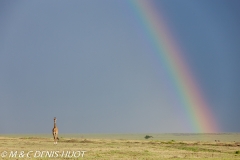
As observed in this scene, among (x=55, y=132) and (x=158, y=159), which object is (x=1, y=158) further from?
(x=55, y=132)

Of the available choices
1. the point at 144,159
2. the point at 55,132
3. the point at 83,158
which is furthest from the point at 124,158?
the point at 55,132

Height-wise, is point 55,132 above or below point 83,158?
above

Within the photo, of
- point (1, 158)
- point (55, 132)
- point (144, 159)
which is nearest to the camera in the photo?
point (1, 158)

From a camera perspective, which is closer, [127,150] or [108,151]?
[108,151]

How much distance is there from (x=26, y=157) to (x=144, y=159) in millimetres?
10546

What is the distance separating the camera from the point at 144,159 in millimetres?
34312

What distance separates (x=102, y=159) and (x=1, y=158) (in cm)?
854

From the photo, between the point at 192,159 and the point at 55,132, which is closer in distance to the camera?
the point at 192,159

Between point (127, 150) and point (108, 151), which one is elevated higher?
point (127, 150)

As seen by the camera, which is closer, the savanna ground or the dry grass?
the savanna ground

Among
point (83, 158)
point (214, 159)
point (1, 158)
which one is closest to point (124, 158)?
point (83, 158)

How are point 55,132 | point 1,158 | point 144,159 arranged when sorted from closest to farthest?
1. point 1,158
2. point 144,159
3. point 55,132

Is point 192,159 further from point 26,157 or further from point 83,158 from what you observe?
point 26,157

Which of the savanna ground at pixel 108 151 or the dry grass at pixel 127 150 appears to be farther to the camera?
the dry grass at pixel 127 150
